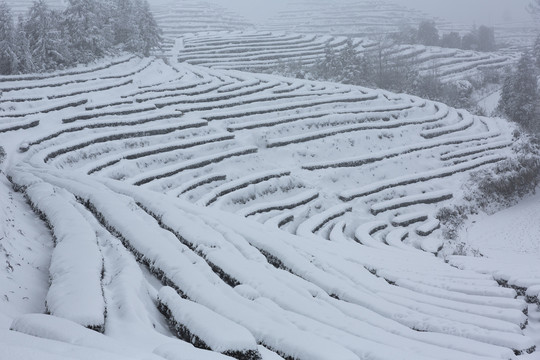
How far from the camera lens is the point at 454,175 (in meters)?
30.3

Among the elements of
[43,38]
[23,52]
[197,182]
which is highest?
[43,38]

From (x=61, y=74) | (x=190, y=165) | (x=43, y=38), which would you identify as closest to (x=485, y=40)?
(x=61, y=74)

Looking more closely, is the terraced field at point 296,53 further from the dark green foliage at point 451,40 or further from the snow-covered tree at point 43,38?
the snow-covered tree at point 43,38

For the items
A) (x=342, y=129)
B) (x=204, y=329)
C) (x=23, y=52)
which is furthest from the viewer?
(x=23, y=52)

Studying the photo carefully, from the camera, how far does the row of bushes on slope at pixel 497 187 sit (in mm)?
26522

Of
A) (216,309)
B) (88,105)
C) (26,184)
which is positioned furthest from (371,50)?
(216,309)

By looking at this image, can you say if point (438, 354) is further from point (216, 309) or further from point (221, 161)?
point (221, 161)

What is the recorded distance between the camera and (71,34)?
1773 inches

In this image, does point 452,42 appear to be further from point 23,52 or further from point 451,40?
point 23,52

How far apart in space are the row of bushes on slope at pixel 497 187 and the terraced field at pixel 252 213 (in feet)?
3.34

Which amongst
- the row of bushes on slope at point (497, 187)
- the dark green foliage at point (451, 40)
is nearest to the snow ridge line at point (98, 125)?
the row of bushes on slope at point (497, 187)

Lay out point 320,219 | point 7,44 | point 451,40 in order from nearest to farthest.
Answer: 1. point 320,219
2. point 7,44
3. point 451,40

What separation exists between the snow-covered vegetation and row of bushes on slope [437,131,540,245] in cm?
13

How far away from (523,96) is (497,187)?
23499 mm
